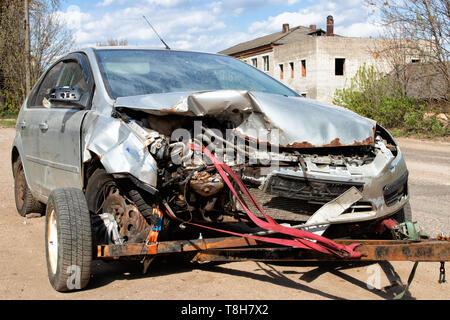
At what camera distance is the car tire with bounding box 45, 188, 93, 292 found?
343cm

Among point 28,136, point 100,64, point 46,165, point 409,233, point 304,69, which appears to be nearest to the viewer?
point 409,233

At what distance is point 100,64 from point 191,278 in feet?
6.48

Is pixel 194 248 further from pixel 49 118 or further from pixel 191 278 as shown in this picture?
pixel 49 118

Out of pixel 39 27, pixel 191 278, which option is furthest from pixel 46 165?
pixel 39 27

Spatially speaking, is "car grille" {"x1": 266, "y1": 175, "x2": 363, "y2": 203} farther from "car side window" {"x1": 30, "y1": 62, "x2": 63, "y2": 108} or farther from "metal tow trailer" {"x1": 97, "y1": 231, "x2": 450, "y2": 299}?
"car side window" {"x1": 30, "y1": 62, "x2": 63, "y2": 108}

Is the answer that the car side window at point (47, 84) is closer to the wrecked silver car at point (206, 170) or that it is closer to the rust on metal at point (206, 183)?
the wrecked silver car at point (206, 170)

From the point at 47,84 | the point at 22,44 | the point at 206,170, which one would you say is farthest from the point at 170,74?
the point at 22,44

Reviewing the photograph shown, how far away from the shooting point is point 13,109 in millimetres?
33438

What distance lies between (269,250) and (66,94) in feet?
6.81

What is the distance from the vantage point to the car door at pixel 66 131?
13.7 feet

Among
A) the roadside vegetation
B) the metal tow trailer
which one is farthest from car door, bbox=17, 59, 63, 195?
the roadside vegetation

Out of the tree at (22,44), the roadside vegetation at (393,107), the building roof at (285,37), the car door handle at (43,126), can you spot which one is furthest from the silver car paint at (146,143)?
the building roof at (285,37)

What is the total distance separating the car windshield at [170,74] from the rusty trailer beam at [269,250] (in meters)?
1.23

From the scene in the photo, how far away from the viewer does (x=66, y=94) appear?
13.6ft
